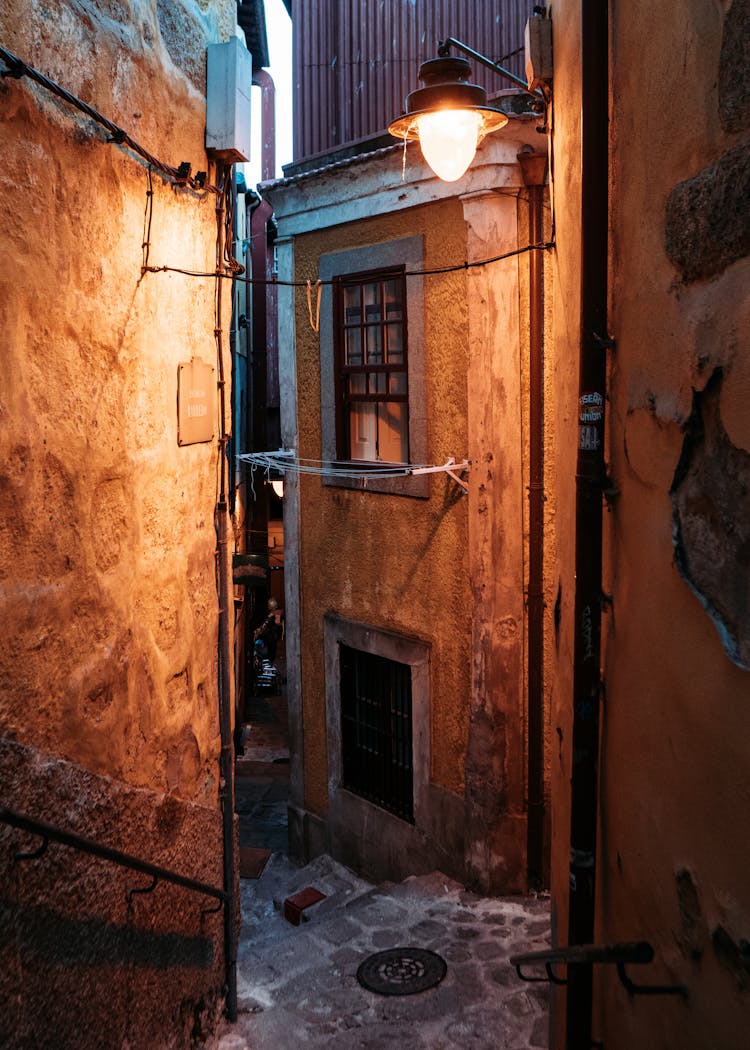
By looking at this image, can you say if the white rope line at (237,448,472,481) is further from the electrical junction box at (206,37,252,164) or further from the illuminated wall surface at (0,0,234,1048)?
the electrical junction box at (206,37,252,164)

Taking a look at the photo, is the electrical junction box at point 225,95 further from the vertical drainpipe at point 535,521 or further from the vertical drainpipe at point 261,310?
the vertical drainpipe at point 261,310

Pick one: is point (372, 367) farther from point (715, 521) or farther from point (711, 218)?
point (715, 521)

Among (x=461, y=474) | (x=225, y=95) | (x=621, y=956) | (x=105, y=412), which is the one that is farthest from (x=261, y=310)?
(x=621, y=956)

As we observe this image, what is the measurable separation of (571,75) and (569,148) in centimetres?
30

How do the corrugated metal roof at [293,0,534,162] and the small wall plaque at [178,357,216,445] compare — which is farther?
the corrugated metal roof at [293,0,534,162]

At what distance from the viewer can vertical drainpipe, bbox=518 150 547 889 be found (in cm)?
843

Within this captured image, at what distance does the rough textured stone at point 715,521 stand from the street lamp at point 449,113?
13.2 ft

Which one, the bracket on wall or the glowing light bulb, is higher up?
the glowing light bulb

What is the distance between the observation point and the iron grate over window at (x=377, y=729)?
1009 cm

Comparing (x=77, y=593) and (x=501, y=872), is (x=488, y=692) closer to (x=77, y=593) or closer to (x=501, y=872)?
(x=501, y=872)

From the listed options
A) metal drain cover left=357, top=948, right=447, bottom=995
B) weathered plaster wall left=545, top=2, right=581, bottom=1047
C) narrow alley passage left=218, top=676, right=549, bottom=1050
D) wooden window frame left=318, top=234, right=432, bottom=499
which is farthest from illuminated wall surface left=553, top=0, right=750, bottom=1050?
wooden window frame left=318, top=234, right=432, bottom=499

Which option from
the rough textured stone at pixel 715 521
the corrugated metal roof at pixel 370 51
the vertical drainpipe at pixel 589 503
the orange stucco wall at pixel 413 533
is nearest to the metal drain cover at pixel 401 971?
the orange stucco wall at pixel 413 533

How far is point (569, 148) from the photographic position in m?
4.50

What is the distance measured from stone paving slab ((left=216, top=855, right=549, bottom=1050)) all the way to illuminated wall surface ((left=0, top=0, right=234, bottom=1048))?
94 centimetres
